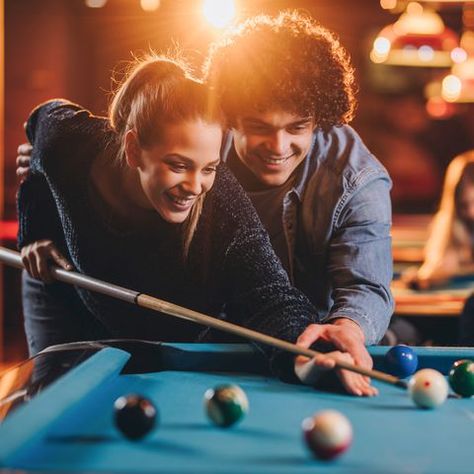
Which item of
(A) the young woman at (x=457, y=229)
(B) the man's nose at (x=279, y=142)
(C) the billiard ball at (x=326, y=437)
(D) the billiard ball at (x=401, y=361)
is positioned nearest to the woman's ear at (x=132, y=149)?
(B) the man's nose at (x=279, y=142)

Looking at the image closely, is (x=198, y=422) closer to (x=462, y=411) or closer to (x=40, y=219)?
(x=462, y=411)

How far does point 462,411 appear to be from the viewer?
1631 millimetres

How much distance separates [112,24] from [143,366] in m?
6.25

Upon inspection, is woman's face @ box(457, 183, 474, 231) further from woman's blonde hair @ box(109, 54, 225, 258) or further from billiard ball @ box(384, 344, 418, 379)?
billiard ball @ box(384, 344, 418, 379)

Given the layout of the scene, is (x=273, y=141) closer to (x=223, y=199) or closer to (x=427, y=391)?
(x=223, y=199)

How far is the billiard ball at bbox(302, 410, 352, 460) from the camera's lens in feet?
4.12

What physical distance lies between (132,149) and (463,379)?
105 cm

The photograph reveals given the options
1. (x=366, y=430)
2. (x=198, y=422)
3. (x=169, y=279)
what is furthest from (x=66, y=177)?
(x=366, y=430)

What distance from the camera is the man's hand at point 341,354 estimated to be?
5.82 ft

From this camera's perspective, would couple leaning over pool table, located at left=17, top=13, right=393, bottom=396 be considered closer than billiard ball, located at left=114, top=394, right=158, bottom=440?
No

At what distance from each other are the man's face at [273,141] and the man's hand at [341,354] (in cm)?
50

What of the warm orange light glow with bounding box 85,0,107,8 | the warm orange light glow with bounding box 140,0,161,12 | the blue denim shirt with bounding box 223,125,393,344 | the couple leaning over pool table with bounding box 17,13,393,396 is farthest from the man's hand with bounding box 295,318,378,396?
the warm orange light glow with bounding box 85,0,107,8

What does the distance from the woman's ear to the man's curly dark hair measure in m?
0.26

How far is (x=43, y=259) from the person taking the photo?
2.45 meters
